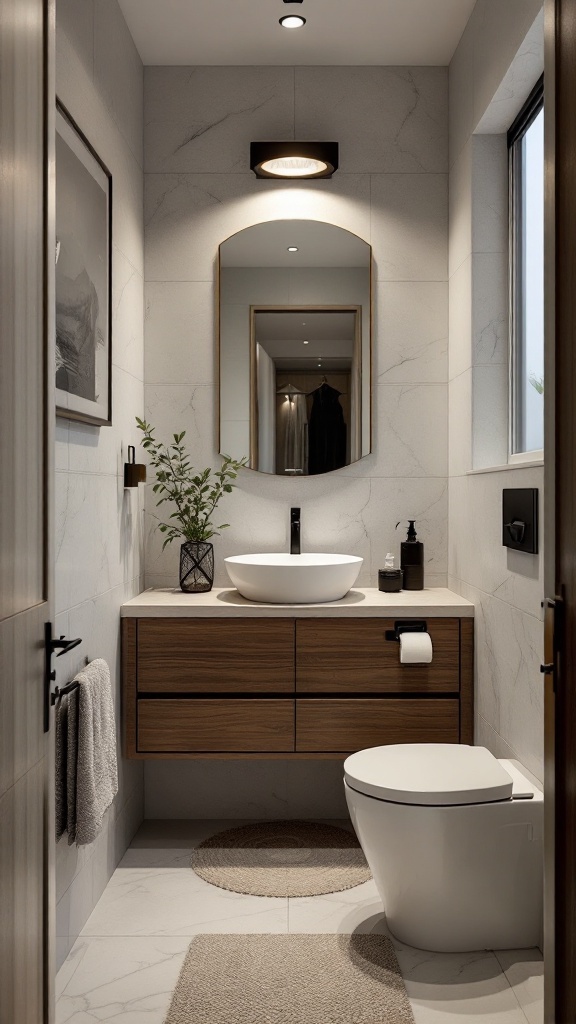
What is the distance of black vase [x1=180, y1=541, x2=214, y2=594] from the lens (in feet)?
9.75

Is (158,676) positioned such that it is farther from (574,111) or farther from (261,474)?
(574,111)

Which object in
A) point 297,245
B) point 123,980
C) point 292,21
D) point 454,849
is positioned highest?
point 292,21

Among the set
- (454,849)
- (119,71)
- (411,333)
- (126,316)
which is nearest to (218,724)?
(454,849)

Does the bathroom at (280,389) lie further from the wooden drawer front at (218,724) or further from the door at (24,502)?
the door at (24,502)

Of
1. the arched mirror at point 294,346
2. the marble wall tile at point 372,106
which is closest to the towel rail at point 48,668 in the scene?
the arched mirror at point 294,346

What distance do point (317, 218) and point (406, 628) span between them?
1.58 metres

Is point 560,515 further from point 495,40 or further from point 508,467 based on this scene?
point 495,40

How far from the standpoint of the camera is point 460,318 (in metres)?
2.92

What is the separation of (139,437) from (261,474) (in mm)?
481

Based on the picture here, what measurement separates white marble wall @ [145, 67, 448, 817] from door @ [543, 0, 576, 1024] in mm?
1803

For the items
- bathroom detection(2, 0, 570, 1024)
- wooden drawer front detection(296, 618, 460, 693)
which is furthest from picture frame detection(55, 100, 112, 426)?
wooden drawer front detection(296, 618, 460, 693)

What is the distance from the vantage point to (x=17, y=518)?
45.8 inches

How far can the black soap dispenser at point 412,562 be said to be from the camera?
301 cm

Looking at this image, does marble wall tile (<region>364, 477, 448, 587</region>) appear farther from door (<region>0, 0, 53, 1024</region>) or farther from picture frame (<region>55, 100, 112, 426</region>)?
door (<region>0, 0, 53, 1024</region>)
